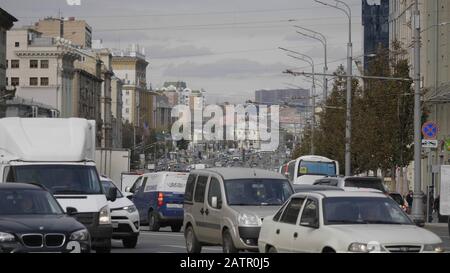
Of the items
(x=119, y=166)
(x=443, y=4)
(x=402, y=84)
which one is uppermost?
(x=443, y=4)

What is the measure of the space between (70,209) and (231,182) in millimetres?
4667

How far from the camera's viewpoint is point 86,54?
189375 millimetres

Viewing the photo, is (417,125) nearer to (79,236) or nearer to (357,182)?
(357,182)

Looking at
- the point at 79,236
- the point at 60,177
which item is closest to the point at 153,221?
the point at 60,177

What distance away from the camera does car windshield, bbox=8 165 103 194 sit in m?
26.8

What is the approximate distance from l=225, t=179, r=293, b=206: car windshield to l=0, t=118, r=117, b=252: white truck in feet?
8.99

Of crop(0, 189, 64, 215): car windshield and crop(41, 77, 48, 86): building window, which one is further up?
crop(41, 77, 48, 86): building window

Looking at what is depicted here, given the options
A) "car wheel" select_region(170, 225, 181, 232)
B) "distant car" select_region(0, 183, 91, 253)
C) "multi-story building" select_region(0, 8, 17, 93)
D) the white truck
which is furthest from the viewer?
"multi-story building" select_region(0, 8, 17, 93)

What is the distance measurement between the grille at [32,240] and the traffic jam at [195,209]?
0.02m

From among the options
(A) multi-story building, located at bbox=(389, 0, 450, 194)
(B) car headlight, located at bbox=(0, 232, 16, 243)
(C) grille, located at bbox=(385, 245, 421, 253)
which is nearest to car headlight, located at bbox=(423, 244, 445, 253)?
(C) grille, located at bbox=(385, 245, 421, 253)

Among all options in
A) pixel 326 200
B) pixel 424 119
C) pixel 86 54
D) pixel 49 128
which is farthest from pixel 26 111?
pixel 326 200

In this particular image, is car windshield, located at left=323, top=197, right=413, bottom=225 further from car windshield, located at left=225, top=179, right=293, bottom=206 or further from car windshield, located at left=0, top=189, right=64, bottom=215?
car windshield, located at left=225, top=179, right=293, bottom=206

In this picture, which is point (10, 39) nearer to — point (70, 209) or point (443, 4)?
point (443, 4)

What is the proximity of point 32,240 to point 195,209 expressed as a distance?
296 inches
